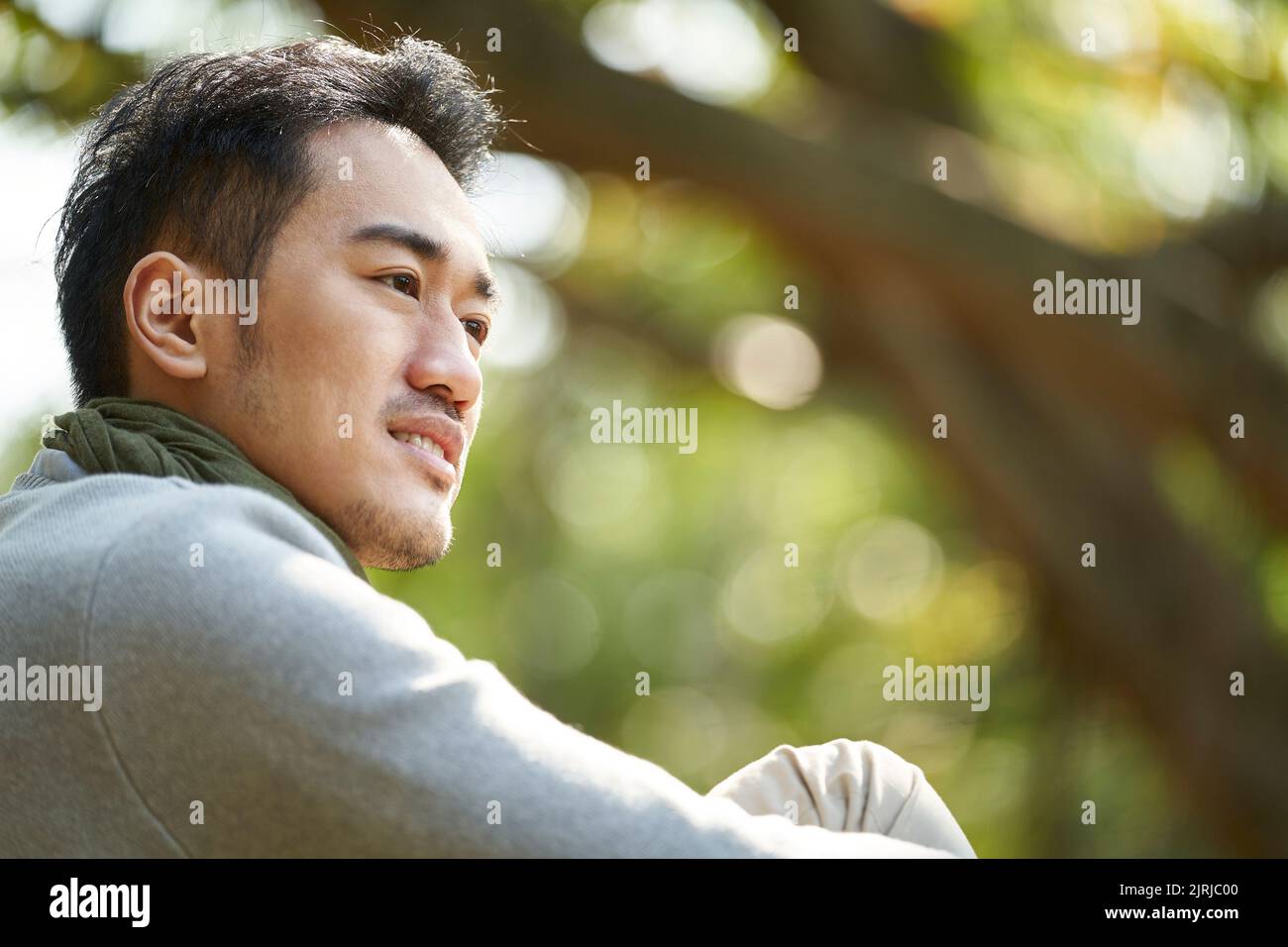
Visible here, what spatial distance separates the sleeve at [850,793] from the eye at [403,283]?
80 cm

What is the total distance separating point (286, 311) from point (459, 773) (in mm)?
871

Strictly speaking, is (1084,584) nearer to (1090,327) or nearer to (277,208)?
(1090,327)

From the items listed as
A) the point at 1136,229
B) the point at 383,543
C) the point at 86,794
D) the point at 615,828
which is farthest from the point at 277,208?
the point at 1136,229

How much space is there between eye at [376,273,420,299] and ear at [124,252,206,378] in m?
0.27

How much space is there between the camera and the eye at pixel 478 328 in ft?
7.26

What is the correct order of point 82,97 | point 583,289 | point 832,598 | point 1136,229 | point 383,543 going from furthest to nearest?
point 832,598 → point 583,289 → point 1136,229 → point 82,97 → point 383,543

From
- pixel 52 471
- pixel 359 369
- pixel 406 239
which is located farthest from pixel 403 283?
pixel 52 471

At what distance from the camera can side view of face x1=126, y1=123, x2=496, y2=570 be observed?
192 centimetres

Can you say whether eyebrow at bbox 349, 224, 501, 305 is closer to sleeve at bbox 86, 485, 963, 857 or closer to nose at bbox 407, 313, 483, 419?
nose at bbox 407, 313, 483, 419

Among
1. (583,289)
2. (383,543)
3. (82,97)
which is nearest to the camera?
(383,543)

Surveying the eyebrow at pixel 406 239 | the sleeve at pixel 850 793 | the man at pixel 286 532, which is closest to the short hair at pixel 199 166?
the man at pixel 286 532

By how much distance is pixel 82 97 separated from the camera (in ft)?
16.3

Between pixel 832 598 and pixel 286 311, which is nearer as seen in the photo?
pixel 286 311

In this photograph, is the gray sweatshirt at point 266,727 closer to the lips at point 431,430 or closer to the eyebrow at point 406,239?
the lips at point 431,430
